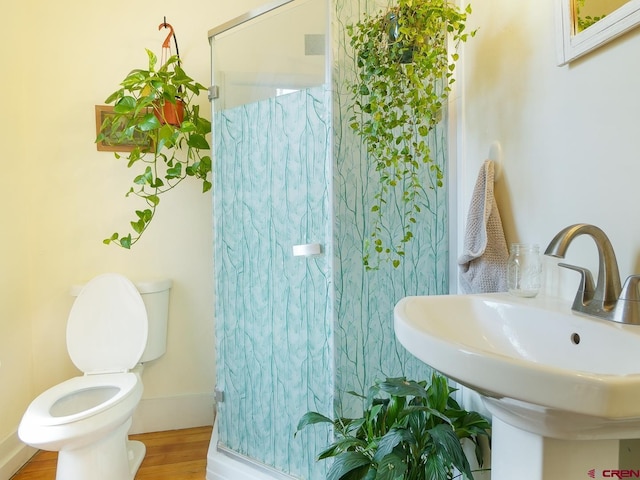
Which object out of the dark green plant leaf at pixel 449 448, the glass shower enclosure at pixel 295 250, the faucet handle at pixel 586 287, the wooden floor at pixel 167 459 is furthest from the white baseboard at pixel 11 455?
the faucet handle at pixel 586 287

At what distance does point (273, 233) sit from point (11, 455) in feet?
5.07

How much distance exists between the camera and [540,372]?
1.60ft

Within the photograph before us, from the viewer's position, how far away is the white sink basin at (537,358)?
18.3 inches

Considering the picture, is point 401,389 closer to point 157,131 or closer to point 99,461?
point 99,461

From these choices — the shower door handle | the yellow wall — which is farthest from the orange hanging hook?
the shower door handle

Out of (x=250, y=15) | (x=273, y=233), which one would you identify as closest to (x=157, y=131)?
(x=250, y=15)

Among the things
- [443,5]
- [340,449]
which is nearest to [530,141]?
[443,5]

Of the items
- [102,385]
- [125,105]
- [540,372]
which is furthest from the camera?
[125,105]

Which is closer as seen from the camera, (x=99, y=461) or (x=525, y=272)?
(x=525, y=272)

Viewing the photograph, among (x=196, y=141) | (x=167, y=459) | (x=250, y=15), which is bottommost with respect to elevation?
(x=167, y=459)

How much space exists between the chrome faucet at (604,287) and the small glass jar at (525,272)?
8.4 inches

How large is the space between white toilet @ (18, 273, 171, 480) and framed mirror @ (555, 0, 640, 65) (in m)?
1.79

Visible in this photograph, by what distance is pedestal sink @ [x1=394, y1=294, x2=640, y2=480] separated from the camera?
18.6 inches

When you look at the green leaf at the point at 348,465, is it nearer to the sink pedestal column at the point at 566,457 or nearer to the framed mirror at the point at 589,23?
the sink pedestal column at the point at 566,457
